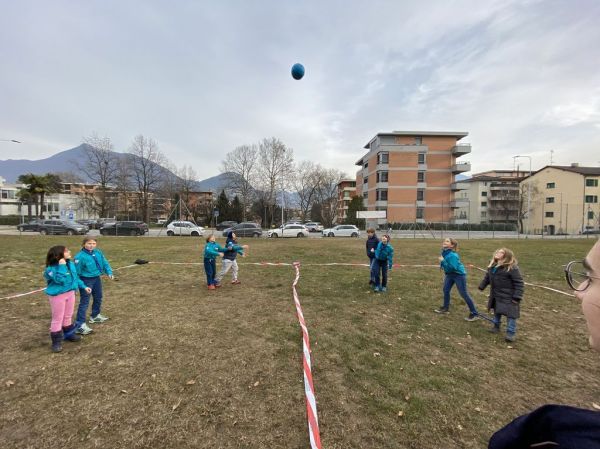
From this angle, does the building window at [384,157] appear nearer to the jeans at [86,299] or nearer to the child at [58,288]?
the jeans at [86,299]

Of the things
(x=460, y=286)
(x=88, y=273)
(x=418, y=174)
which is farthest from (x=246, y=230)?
(x=418, y=174)

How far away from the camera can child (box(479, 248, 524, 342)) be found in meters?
5.15

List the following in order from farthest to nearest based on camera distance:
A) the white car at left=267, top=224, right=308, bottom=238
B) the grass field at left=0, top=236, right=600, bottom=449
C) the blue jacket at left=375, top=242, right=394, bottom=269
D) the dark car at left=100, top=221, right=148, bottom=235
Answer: the white car at left=267, top=224, right=308, bottom=238 → the dark car at left=100, top=221, right=148, bottom=235 → the blue jacket at left=375, top=242, right=394, bottom=269 → the grass field at left=0, top=236, right=600, bottom=449

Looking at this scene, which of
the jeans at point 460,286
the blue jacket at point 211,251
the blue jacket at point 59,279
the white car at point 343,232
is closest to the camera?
the blue jacket at point 59,279

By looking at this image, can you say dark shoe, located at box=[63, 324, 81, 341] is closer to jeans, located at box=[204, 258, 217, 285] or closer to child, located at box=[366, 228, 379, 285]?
jeans, located at box=[204, 258, 217, 285]

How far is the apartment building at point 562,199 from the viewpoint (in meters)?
52.0

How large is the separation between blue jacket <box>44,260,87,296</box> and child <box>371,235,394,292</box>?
6714mm

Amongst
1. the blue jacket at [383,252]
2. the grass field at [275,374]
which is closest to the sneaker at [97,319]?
the grass field at [275,374]

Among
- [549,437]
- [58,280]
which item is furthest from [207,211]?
[549,437]

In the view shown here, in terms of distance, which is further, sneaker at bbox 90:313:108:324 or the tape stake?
sneaker at bbox 90:313:108:324

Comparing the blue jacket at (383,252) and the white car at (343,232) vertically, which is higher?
the blue jacket at (383,252)

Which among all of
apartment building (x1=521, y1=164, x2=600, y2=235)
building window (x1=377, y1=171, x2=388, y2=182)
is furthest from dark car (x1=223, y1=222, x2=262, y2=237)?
apartment building (x1=521, y1=164, x2=600, y2=235)

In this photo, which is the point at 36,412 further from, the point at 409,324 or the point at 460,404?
the point at 409,324

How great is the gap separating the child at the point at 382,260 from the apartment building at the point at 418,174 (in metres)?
45.8
